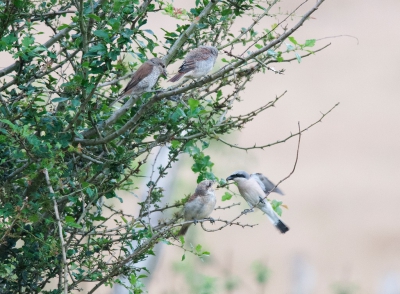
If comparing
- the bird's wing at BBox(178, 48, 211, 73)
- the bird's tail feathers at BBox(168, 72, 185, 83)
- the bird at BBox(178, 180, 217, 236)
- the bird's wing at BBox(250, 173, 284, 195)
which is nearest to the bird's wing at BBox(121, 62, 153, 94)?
Answer: the bird's wing at BBox(178, 48, 211, 73)

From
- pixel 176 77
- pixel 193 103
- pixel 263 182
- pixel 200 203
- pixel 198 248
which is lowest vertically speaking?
pixel 198 248

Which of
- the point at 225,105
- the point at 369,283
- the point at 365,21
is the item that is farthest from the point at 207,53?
the point at 365,21

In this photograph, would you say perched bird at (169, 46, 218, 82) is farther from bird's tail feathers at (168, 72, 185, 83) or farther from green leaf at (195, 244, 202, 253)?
green leaf at (195, 244, 202, 253)

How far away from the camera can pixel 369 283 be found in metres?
14.3

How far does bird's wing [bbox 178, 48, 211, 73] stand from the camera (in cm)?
452

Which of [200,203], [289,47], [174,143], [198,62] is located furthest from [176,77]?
[289,47]

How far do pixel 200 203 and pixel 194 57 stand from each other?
98cm

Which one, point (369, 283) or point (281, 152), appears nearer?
point (369, 283)

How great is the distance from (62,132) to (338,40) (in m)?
21.2

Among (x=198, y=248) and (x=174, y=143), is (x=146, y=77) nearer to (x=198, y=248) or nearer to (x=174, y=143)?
(x=174, y=143)

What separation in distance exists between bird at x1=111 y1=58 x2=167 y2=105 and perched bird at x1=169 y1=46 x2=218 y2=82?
0.88ft

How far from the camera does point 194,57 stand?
4.52m

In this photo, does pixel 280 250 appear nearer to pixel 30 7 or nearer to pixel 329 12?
pixel 329 12

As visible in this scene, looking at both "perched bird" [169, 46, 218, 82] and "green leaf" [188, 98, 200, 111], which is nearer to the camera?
"green leaf" [188, 98, 200, 111]
